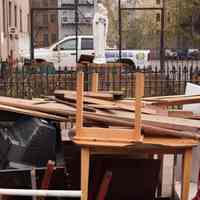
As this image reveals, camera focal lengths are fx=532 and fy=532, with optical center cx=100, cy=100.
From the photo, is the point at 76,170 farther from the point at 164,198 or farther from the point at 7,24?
the point at 7,24

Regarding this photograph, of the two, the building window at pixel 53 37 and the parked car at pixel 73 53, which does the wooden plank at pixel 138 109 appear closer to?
the parked car at pixel 73 53

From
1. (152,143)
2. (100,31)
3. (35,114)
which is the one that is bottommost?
(152,143)

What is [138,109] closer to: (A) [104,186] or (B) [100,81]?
(A) [104,186]

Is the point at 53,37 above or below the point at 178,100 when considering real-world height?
above

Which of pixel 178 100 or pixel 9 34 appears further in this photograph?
pixel 9 34

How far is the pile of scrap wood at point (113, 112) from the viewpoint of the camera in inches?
140

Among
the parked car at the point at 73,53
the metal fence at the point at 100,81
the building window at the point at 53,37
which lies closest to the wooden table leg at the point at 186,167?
the metal fence at the point at 100,81

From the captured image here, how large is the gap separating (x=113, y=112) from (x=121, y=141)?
1.52 feet

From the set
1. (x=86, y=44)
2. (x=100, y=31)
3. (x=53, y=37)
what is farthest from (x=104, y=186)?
(x=53, y=37)

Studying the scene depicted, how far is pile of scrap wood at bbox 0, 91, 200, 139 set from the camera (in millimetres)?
3555

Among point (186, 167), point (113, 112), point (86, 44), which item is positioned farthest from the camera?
point (86, 44)

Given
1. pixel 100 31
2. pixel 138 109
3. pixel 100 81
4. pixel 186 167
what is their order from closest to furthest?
pixel 138 109
pixel 186 167
pixel 100 81
pixel 100 31

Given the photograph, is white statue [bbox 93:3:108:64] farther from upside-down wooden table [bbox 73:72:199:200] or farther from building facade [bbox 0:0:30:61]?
upside-down wooden table [bbox 73:72:199:200]

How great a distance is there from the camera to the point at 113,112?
3.83 m
